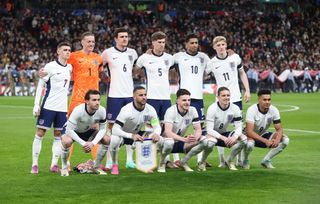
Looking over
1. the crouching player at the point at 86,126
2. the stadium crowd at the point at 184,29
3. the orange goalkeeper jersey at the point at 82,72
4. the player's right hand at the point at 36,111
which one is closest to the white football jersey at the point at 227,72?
the orange goalkeeper jersey at the point at 82,72

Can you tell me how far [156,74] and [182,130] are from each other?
1.41 meters

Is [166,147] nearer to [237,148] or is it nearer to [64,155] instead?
[237,148]

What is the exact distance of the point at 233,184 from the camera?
13.3 meters

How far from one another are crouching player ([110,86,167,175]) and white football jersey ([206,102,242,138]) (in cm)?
105

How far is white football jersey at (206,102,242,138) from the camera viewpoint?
15.3 metres

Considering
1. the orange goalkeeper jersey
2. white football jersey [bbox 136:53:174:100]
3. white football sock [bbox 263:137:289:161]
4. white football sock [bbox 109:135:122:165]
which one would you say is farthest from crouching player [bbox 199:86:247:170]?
the orange goalkeeper jersey

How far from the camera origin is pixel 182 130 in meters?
15.4

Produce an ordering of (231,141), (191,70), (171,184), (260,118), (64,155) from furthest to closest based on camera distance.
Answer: (191,70), (260,118), (231,141), (64,155), (171,184)

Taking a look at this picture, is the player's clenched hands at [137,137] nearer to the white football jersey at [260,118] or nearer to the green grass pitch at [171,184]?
the green grass pitch at [171,184]

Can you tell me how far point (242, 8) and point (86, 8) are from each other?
12.4m

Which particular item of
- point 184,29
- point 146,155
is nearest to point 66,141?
point 146,155

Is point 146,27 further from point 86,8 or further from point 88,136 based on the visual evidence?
point 88,136

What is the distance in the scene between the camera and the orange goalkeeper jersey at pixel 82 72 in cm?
1577

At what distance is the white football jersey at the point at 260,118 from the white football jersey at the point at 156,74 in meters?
1.71
